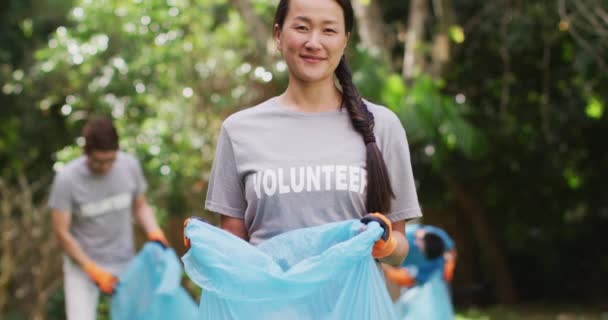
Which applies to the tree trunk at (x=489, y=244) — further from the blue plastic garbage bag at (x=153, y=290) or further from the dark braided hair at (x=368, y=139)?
the dark braided hair at (x=368, y=139)

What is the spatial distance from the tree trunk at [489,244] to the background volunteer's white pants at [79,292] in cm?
810

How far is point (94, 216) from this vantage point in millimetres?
5922

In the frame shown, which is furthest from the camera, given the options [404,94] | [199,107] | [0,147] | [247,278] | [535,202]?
[535,202]

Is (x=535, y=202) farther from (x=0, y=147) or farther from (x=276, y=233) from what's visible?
(x=276, y=233)

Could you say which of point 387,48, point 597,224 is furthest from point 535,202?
point 387,48

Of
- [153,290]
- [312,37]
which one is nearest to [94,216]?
[153,290]

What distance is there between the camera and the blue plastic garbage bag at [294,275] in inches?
107

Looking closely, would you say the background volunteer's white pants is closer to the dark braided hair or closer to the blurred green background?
the blurred green background

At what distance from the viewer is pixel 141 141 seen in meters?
9.06

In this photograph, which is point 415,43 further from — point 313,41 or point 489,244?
point 313,41

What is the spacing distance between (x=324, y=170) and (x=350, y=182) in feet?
0.26

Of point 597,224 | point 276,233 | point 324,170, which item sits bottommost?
point 597,224

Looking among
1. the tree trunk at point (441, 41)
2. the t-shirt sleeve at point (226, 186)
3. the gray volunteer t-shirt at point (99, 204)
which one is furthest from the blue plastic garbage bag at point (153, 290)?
the tree trunk at point (441, 41)

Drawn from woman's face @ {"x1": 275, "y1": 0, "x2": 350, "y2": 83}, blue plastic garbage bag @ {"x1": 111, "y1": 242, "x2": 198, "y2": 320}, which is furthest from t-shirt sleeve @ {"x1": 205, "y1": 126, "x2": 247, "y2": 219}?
blue plastic garbage bag @ {"x1": 111, "y1": 242, "x2": 198, "y2": 320}
